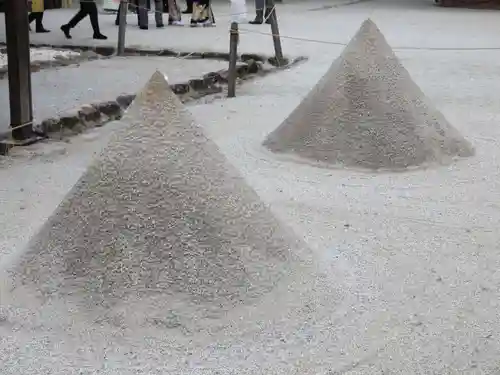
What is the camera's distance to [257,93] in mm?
9430

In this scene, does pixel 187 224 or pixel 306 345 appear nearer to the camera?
pixel 306 345

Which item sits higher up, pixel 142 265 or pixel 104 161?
pixel 104 161

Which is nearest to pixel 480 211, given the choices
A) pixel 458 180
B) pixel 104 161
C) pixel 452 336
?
pixel 458 180

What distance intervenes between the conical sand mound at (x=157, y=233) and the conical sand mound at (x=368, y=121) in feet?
8.00

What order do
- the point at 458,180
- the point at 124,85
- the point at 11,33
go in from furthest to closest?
the point at 124,85
the point at 11,33
the point at 458,180

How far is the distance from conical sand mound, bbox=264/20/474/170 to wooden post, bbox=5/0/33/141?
1971 mm

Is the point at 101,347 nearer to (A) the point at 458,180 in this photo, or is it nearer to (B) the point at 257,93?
(A) the point at 458,180

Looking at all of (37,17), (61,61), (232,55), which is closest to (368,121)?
(232,55)

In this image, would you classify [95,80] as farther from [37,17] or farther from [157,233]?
[157,233]

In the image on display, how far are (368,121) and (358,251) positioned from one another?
1.98 metres

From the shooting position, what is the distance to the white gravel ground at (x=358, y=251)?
3.22 meters

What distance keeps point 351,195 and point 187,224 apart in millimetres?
2138

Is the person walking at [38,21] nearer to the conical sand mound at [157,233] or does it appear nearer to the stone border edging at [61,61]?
the stone border edging at [61,61]

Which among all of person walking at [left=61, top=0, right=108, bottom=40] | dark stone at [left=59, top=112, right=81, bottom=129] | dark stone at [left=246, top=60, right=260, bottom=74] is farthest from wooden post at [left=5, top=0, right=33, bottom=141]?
person walking at [left=61, top=0, right=108, bottom=40]
